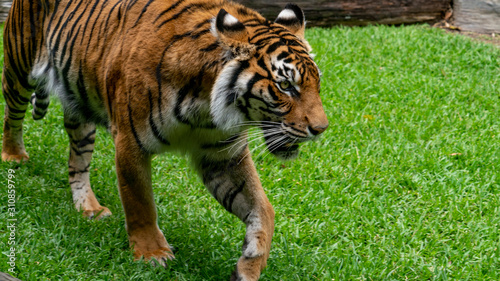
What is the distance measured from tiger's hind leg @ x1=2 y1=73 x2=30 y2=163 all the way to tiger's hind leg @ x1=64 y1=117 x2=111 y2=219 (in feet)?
1.49

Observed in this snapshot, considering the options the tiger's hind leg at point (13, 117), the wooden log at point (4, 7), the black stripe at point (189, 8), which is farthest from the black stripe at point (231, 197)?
the wooden log at point (4, 7)

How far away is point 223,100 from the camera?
10.0 feet

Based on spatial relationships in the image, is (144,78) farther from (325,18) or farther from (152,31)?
(325,18)

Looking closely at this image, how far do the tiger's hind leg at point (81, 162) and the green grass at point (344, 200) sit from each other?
0.43 ft

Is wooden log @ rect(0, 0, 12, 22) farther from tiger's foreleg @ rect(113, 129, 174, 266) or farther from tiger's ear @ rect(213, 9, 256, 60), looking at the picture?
tiger's ear @ rect(213, 9, 256, 60)

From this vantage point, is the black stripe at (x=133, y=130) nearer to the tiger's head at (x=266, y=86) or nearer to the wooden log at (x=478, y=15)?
the tiger's head at (x=266, y=86)

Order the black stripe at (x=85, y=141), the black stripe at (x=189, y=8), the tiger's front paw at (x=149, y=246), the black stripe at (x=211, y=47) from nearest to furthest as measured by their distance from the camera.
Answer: the black stripe at (x=211, y=47) → the black stripe at (x=189, y=8) → the tiger's front paw at (x=149, y=246) → the black stripe at (x=85, y=141)

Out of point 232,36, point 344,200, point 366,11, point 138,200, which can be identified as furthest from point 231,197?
point 366,11

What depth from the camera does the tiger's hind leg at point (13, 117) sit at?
181 inches

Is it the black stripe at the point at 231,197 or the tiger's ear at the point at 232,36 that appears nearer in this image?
the tiger's ear at the point at 232,36

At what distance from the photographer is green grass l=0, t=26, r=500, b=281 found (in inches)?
145

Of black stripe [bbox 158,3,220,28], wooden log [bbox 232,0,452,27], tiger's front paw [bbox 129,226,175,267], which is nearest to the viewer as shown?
black stripe [bbox 158,3,220,28]

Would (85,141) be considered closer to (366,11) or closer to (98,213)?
(98,213)

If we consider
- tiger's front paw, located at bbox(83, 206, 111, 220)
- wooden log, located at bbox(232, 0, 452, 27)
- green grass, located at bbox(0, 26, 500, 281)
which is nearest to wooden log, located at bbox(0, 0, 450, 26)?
wooden log, located at bbox(232, 0, 452, 27)
